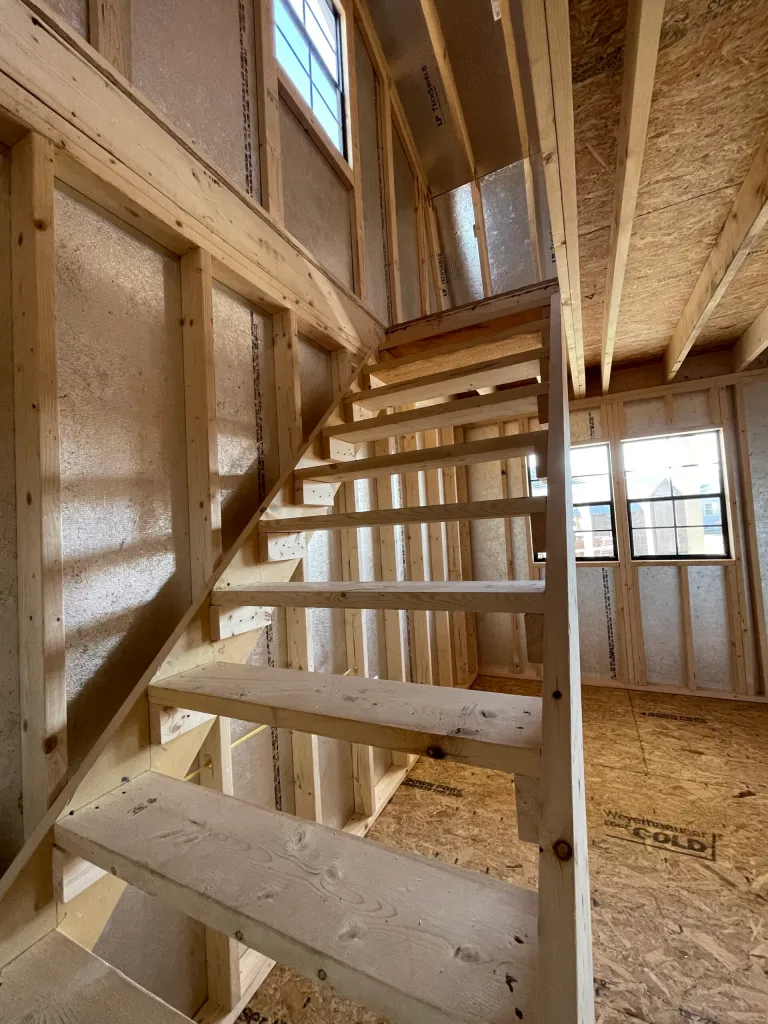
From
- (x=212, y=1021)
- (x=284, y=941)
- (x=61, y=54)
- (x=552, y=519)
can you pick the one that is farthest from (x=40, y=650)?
(x=61, y=54)

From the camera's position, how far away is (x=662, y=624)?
13.3 feet

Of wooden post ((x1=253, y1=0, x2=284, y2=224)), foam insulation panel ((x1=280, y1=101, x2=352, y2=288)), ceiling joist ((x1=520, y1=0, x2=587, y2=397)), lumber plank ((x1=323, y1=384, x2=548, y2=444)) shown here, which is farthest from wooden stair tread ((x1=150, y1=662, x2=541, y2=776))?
foam insulation panel ((x1=280, y1=101, x2=352, y2=288))

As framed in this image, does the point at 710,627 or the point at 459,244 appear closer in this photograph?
the point at 710,627

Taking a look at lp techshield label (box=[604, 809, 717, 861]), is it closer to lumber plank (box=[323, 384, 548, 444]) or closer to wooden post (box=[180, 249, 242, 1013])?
wooden post (box=[180, 249, 242, 1013])

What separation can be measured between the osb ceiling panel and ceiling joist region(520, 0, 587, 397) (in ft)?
9.13

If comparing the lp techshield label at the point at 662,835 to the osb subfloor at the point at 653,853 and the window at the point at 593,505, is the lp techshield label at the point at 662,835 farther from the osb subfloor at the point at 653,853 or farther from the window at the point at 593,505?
the window at the point at 593,505

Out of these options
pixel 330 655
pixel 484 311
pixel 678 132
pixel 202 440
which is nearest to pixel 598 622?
pixel 330 655

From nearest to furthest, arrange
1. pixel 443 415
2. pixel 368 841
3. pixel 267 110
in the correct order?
pixel 368 841, pixel 443 415, pixel 267 110

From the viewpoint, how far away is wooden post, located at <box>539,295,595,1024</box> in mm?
467

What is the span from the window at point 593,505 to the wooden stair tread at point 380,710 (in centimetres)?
368

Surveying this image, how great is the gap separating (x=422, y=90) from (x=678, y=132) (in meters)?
3.02

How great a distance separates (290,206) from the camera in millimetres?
2121

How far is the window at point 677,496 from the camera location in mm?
3924

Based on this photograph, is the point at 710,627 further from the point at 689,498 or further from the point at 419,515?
the point at 419,515
